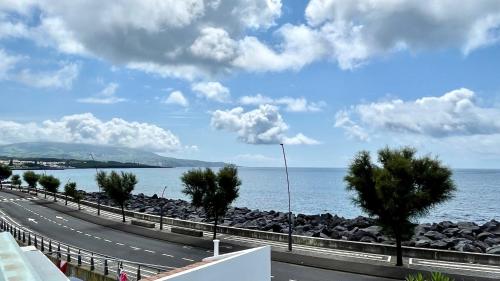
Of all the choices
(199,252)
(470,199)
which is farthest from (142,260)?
(470,199)

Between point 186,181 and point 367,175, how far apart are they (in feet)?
61.0

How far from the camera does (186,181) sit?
4353 cm

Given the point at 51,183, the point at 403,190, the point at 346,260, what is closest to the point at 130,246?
the point at 346,260

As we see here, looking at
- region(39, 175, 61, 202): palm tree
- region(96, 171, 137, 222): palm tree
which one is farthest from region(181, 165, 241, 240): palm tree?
region(39, 175, 61, 202): palm tree

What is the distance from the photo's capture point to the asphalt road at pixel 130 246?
1047 inches

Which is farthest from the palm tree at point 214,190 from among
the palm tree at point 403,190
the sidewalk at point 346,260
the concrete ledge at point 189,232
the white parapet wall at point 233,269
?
the white parapet wall at point 233,269

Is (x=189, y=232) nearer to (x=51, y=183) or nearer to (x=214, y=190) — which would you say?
→ (x=214, y=190)

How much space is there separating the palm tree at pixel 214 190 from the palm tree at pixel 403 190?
15.2m

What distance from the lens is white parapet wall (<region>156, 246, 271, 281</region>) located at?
9.21m

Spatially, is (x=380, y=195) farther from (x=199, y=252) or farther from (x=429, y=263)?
(x=199, y=252)

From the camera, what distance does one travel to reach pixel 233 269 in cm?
1048

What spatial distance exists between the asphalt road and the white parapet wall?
1470 centimetres

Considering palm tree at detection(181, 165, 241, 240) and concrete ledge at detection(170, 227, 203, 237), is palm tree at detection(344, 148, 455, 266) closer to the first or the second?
palm tree at detection(181, 165, 241, 240)

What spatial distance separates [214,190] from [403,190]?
18868mm
